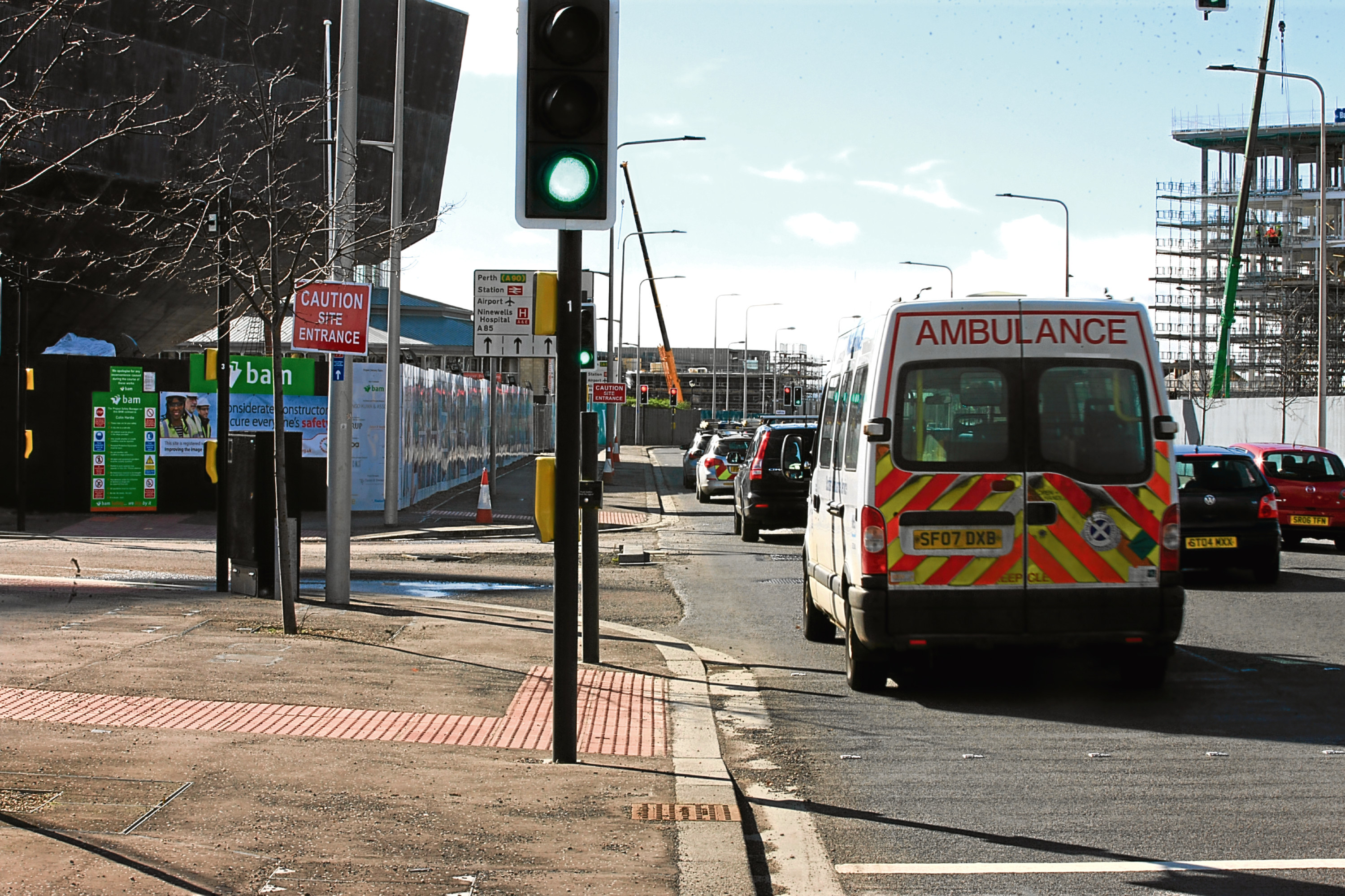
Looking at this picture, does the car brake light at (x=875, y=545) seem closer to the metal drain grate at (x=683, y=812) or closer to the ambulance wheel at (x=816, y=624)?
the ambulance wheel at (x=816, y=624)

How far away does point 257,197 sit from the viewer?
37.3 ft

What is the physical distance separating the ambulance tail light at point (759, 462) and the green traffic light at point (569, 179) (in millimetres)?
15233

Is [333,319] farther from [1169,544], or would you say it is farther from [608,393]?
[608,393]

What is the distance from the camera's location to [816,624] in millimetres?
11398

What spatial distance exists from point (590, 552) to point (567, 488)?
3.31m

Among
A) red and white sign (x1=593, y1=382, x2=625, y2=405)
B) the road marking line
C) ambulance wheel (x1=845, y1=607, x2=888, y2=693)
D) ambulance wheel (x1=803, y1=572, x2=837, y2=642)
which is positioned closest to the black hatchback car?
ambulance wheel (x1=803, y1=572, x2=837, y2=642)

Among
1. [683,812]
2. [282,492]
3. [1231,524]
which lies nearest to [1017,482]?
[683,812]

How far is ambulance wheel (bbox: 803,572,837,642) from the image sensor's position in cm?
1136

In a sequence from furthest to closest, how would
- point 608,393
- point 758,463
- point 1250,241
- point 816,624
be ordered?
point 1250,241, point 608,393, point 758,463, point 816,624

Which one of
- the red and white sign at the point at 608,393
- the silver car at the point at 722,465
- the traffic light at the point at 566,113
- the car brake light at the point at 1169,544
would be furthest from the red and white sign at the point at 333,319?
the red and white sign at the point at 608,393

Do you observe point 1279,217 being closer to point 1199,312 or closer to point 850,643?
point 1199,312

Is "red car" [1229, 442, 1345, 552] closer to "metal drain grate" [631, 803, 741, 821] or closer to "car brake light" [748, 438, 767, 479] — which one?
"car brake light" [748, 438, 767, 479]

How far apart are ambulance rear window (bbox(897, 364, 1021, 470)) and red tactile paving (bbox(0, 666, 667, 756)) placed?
2.25 metres

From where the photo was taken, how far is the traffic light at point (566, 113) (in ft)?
20.1
